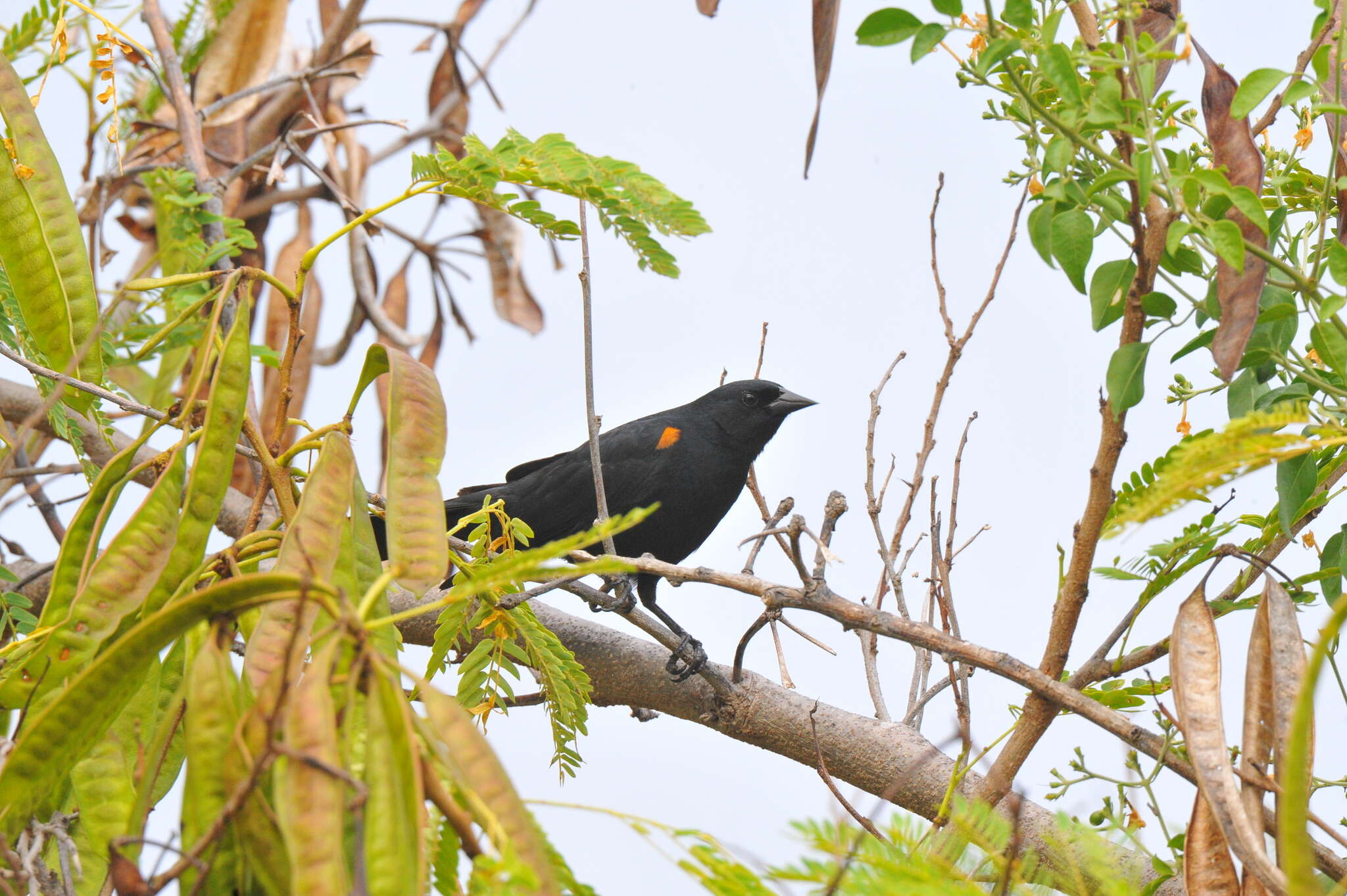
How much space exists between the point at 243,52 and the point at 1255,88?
4.42m

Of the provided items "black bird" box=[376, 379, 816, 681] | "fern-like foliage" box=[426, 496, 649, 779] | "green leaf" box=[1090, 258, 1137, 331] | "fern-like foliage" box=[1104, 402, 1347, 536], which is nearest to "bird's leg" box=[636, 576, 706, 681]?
"black bird" box=[376, 379, 816, 681]

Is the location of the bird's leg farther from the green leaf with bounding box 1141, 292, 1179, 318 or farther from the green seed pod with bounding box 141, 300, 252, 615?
the green seed pod with bounding box 141, 300, 252, 615

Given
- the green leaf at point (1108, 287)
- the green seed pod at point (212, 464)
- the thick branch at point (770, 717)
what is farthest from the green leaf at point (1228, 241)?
the thick branch at point (770, 717)

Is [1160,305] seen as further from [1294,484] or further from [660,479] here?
[660,479]

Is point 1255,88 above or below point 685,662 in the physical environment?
above

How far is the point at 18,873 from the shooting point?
120 centimetres

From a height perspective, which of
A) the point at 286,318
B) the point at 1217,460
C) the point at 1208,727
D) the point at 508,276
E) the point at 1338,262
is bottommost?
the point at 1208,727

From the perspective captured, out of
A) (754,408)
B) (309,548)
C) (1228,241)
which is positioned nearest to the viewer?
(309,548)

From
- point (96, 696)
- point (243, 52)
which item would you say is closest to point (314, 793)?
point (96, 696)

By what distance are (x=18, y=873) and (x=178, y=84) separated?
10.3 feet

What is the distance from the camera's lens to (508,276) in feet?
17.4

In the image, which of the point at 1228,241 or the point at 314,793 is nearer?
the point at 314,793

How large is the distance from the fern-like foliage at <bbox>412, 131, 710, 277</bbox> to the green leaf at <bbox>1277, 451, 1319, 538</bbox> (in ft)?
3.02

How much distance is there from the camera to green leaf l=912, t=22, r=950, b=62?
1611mm
